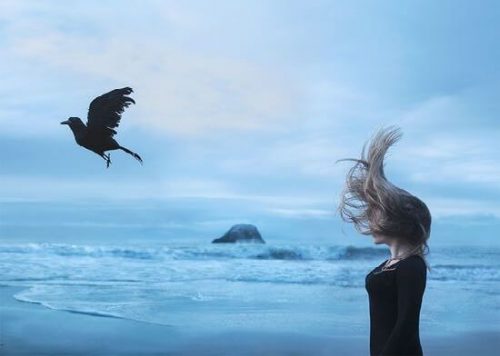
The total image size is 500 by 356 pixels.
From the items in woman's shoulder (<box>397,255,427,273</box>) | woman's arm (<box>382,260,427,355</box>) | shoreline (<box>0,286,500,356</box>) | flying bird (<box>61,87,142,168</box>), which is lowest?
shoreline (<box>0,286,500,356</box>)

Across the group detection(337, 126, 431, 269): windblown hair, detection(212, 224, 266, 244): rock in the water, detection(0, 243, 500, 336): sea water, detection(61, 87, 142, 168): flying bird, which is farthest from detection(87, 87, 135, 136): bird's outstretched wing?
detection(0, 243, 500, 336): sea water

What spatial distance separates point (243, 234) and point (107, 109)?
228cm

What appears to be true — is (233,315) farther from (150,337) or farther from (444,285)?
(444,285)

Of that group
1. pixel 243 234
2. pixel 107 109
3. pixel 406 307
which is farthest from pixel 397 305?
pixel 243 234

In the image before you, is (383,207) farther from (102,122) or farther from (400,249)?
(102,122)

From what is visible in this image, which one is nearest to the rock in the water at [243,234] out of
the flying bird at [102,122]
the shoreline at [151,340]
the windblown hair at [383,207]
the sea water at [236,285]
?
the sea water at [236,285]

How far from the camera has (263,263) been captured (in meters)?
6.27

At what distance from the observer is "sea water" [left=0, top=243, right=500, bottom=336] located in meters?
4.94

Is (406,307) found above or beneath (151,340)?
above

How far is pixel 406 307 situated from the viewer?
1765 mm

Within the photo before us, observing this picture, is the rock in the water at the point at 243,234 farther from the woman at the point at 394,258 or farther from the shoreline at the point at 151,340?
the woman at the point at 394,258

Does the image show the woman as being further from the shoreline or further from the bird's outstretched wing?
the shoreline

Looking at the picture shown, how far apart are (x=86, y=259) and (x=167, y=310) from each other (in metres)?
0.86

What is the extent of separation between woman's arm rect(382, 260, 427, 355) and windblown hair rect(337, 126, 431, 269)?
0.08 m
